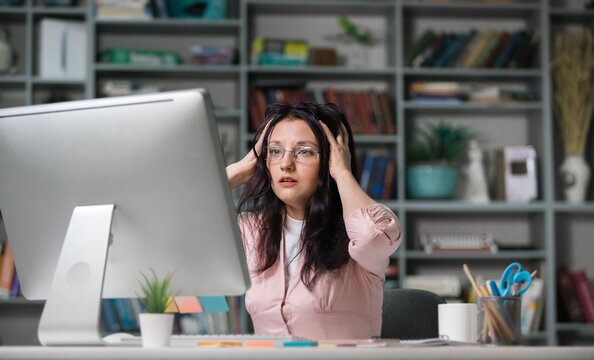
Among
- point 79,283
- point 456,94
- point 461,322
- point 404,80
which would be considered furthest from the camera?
point 404,80

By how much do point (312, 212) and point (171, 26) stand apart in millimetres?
2596

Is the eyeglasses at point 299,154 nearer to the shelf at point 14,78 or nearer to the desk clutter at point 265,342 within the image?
the desk clutter at point 265,342

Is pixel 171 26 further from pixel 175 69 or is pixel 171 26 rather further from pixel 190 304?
pixel 190 304

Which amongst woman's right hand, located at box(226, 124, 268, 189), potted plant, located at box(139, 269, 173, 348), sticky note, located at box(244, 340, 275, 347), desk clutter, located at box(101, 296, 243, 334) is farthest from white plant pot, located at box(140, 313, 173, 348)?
desk clutter, located at box(101, 296, 243, 334)

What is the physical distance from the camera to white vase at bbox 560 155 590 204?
4.44m

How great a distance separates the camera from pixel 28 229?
1.55m

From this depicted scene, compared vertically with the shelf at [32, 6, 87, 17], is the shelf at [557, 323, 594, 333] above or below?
below

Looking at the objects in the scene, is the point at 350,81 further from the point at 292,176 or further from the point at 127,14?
the point at 292,176

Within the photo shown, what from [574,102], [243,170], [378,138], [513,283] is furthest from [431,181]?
[513,283]

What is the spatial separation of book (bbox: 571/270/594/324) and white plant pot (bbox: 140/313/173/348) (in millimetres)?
3459

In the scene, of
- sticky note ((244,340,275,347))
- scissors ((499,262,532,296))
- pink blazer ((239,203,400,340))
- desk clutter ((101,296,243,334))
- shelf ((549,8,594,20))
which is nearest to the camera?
sticky note ((244,340,275,347))

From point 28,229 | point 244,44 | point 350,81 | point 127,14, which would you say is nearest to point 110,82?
point 127,14

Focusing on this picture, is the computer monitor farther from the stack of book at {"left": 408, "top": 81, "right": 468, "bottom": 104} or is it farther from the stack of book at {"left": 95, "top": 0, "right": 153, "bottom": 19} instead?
the stack of book at {"left": 408, "top": 81, "right": 468, "bottom": 104}

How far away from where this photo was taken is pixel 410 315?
2148mm
